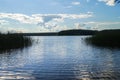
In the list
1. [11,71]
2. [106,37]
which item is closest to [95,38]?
[106,37]

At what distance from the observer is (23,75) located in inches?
642

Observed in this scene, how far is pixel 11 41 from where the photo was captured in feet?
126

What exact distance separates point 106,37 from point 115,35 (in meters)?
1.66

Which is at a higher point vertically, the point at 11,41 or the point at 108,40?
the point at 11,41

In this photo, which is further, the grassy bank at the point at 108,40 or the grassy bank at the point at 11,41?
the grassy bank at the point at 108,40

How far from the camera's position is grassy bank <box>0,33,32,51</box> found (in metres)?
36.0

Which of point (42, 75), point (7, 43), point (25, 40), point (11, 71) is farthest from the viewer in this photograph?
point (25, 40)

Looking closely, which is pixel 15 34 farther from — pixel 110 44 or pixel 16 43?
pixel 110 44

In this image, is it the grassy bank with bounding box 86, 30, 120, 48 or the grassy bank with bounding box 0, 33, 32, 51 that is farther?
the grassy bank with bounding box 86, 30, 120, 48

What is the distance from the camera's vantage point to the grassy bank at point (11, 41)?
36.0m

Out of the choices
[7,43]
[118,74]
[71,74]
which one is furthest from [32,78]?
[7,43]

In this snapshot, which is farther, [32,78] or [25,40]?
[25,40]

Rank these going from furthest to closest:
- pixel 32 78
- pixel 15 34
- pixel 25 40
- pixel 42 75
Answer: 1. pixel 25 40
2. pixel 15 34
3. pixel 42 75
4. pixel 32 78

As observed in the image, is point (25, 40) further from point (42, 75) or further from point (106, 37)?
point (42, 75)
